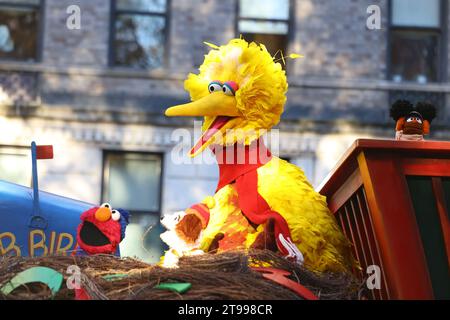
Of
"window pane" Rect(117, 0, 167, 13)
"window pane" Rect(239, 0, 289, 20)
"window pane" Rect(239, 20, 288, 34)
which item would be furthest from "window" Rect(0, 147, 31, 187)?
"window pane" Rect(239, 0, 289, 20)

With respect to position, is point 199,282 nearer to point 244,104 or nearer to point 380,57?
point 244,104

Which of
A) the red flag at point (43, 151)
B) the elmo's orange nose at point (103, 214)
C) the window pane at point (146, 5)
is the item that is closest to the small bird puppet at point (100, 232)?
the elmo's orange nose at point (103, 214)

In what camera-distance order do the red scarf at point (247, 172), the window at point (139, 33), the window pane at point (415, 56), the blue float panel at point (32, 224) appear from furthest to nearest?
the window pane at point (415, 56), the window at point (139, 33), the blue float panel at point (32, 224), the red scarf at point (247, 172)

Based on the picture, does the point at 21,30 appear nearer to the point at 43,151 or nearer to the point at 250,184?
the point at 43,151

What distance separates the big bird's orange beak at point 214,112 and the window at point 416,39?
8404mm

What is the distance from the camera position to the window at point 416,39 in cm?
1302

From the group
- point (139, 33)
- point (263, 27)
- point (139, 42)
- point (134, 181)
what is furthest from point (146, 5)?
point (134, 181)

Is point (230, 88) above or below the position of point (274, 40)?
below

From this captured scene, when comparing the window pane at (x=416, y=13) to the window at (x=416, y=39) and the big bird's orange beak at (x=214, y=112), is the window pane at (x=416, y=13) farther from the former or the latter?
the big bird's orange beak at (x=214, y=112)

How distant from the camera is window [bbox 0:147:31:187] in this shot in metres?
12.0

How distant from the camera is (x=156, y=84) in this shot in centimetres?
1242

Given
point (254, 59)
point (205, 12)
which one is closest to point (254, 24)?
point (205, 12)

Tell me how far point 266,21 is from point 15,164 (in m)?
3.50

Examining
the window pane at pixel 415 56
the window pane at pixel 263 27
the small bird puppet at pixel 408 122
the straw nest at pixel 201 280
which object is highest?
the window pane at pixel 263 27
